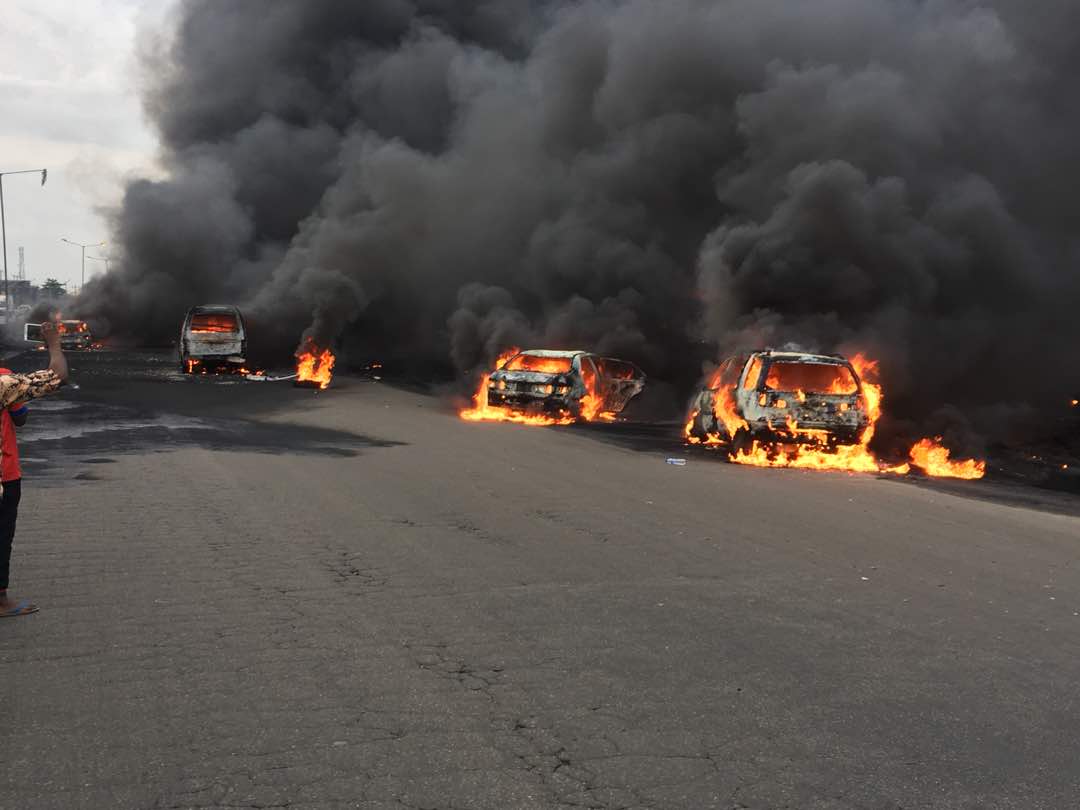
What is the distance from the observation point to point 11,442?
5148mm

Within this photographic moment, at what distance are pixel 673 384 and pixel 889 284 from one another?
7.75 m

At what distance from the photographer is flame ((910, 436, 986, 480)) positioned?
1527 centimetres

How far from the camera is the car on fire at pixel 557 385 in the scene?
18516 mm

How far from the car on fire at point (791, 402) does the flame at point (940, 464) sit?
2.01 metres

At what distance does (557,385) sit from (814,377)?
17.6 ft

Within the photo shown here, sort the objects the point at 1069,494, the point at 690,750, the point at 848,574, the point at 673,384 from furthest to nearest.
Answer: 1. the point at 673,384
2. the point at 1069,494
3. the point at 848,574
4. the point at 690,750

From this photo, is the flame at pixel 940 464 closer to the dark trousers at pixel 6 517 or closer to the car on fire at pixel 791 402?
the car on fire at pixel 791 402

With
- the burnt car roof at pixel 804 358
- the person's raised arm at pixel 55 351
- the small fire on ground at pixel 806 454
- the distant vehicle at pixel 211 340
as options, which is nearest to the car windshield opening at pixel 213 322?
the distant vehicle at pixel 211 340

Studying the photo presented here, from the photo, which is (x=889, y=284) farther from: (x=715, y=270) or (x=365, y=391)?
(x=365, y=391)

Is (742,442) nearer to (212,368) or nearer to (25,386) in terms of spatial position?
(25,386)

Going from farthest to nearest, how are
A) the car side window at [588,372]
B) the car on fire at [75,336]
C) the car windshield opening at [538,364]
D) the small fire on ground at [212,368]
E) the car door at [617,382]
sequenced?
the car on fire at [75,336] < the small fire on ground at [212,368] < the car door at [617,382] < the car side window at [588,372] < the car windshield opening at [538,364]

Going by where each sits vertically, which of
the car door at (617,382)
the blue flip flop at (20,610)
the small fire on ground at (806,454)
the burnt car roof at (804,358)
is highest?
the burnt car roof at (804,358)

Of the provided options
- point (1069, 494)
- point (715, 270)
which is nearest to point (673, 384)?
point (715, 270)

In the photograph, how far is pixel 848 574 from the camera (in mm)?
6730
